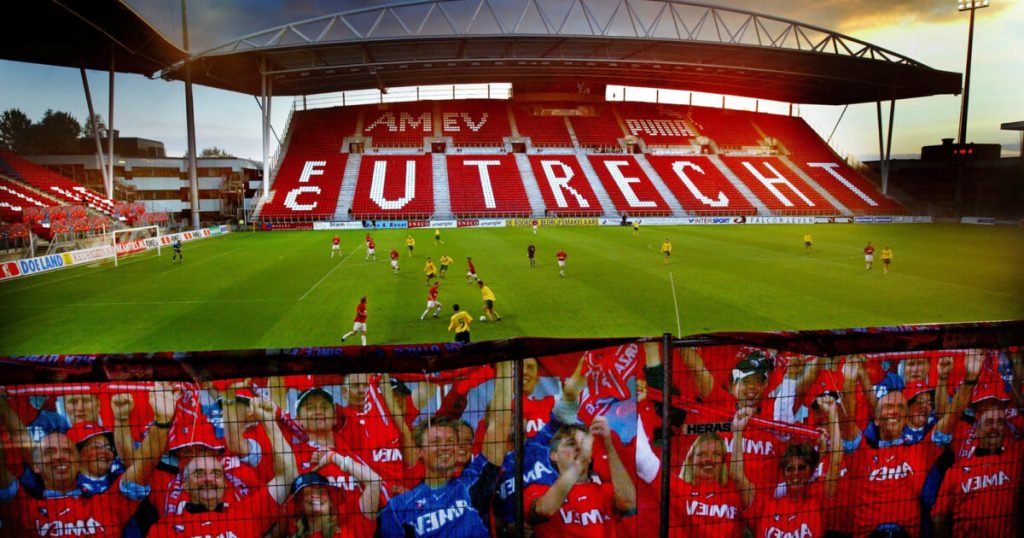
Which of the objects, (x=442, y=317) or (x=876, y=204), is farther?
(x=876, y=204)

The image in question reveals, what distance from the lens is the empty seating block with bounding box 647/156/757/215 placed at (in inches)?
2210

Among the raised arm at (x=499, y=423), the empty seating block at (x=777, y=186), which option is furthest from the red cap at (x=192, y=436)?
the empty seating block at (x=777, y=186)

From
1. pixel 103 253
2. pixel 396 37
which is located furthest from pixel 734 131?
pixel 103 253

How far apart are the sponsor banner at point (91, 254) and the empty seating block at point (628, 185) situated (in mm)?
42458

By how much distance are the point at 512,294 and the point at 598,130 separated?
177 ft

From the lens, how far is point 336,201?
54469mm

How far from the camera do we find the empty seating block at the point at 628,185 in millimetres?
55688

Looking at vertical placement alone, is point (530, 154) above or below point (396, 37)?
below

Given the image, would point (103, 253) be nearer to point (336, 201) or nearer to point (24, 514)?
point (336, 201)

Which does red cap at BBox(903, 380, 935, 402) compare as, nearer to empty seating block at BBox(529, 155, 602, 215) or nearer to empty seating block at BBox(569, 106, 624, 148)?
empty seating block at BBox(529, 155, 602, 215)

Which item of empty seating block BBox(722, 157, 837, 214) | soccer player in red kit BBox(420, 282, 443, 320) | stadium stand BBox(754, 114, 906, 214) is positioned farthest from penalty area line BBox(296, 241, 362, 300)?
stadium stand BBox(754, 114, 906, 214)

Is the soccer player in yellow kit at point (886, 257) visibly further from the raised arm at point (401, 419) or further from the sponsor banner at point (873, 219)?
the sponsor banner at point (873, 219)

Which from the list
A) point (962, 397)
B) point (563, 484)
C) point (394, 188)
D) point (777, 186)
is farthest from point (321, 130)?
point (962, 397)

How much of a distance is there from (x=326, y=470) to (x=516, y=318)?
1240cm
